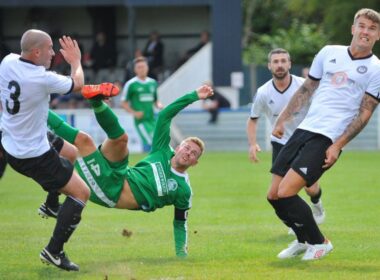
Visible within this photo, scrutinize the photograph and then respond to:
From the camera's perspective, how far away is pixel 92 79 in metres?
32.2

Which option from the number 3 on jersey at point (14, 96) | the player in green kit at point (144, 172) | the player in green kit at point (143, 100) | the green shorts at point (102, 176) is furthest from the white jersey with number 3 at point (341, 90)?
the player in green kit at point (143, 100)

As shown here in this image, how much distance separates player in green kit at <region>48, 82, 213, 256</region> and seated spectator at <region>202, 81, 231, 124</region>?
15.9 metres

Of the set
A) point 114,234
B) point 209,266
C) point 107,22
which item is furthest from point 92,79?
point 209,266

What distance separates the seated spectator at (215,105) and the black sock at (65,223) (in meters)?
17.2

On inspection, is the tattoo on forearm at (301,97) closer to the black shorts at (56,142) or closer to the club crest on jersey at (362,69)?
the club crest on jersey at (362,69)

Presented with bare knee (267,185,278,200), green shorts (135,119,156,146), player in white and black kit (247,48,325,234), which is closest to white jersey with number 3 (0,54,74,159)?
bare knee (267,185,278,200)

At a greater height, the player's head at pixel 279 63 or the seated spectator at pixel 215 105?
the player's head at pixel 279 63

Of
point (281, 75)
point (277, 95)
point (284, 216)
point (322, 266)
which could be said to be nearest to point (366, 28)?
point (284, 216)

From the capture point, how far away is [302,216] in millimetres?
9398

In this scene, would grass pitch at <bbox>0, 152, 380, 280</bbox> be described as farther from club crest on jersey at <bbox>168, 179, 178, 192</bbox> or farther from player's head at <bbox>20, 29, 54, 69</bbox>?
player's head at <bbox>20, 29, 54, 69</bbox>

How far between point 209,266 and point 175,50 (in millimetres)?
25492

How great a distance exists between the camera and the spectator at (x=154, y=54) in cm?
3052

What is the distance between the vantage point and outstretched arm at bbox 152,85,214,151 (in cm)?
974

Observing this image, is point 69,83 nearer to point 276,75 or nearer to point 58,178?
point 58,178
